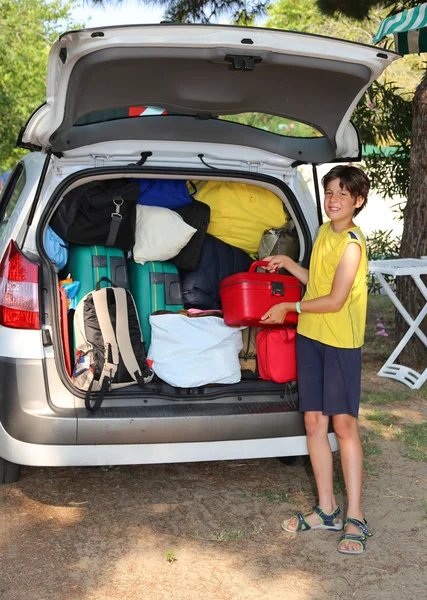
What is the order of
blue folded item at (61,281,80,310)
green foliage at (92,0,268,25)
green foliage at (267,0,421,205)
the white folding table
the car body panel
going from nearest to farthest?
the car body panel → blue folded item at (61,281,80,310) → the white folding table → green foliage at (267,0,421,205) → green foliage at (92,0,268,25)

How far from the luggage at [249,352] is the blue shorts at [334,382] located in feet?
1.61

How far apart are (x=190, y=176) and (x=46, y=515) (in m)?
1.76

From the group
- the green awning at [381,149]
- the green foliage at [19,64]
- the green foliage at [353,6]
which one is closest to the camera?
the green awning at [381,149]

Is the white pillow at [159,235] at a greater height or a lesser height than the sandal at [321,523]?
greater

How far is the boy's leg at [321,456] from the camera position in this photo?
3680mm

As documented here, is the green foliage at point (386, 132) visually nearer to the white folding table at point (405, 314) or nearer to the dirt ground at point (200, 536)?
the white folding table at point (405, 314)

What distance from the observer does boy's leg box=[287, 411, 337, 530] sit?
145 inches

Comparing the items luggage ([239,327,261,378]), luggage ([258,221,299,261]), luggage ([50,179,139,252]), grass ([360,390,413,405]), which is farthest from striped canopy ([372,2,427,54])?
luggage ([239,327,261,378])

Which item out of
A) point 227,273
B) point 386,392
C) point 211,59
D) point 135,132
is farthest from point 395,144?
point 211,59

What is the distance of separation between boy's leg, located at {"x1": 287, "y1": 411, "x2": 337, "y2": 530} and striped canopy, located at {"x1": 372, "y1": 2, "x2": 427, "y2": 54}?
4688 millimetres

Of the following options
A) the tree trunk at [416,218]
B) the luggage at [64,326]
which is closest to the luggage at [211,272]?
the luggage at [64,326]

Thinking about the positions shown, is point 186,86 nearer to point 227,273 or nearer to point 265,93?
point 265,93

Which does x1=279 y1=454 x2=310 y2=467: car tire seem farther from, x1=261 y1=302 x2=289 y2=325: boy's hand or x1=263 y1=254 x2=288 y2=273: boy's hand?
x1=263 y1=254 x2=288 y2=273: boy's hand

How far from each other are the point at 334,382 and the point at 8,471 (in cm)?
166
